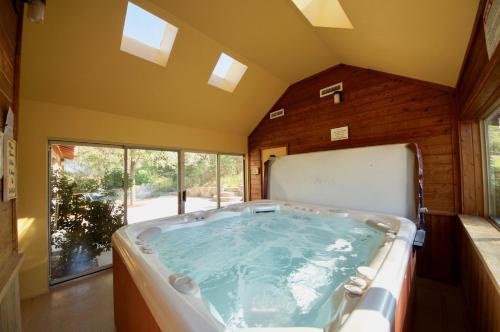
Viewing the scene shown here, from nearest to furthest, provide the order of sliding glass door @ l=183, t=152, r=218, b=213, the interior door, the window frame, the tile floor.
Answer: the tile floor → the window frame → sliding glass door @ l=183, t=152, r=218, b=213 → the interior door

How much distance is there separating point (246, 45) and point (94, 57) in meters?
1.64

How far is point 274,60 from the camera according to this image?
112 inches

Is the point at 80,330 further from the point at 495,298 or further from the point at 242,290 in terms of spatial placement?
the point at 495,298

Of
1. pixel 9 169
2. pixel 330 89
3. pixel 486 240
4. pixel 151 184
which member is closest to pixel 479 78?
pixel 486 240

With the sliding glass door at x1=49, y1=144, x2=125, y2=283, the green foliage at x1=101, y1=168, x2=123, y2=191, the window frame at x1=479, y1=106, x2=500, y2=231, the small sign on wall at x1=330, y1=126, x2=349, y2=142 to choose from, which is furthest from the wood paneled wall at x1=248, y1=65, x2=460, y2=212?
the sliding glass door at x1=49, y1=144, x2=125, y2=283

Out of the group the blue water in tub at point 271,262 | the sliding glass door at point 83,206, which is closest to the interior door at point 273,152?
the blue water in tub at point 271,262

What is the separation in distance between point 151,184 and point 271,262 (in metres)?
2.31

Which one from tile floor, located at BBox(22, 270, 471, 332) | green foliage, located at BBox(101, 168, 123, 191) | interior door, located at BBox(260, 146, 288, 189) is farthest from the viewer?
interior door, located at BBox(260, 146, 288, 189)

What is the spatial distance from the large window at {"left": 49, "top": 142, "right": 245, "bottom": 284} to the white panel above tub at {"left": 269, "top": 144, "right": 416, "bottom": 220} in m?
1.75

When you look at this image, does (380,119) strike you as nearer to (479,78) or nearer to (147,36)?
(479,78)

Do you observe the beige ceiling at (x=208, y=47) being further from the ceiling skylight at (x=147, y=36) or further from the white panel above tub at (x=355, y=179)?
the white panel above tub at (x=355, y=179)

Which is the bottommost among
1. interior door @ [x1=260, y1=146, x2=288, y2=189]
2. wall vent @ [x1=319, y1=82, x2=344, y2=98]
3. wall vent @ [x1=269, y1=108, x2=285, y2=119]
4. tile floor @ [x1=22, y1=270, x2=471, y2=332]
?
tile floor @ [x1=22, y1=270, x2=471, y2=332]

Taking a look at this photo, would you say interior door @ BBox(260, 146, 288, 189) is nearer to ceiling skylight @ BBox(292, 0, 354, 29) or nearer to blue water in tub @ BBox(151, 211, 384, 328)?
blue water in tub @ BBox(151, 211, 384, 328)

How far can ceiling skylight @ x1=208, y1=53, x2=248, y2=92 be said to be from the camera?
2.98 meters
